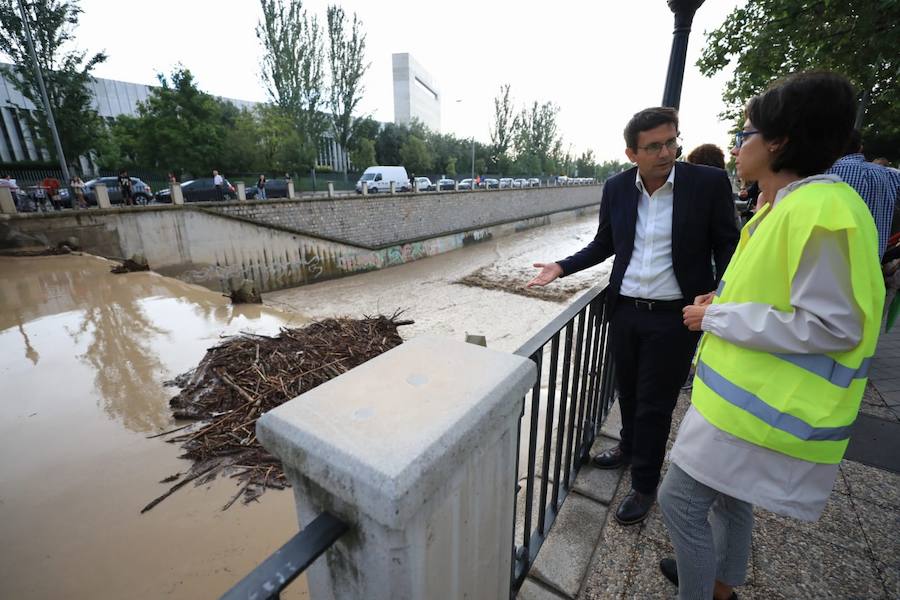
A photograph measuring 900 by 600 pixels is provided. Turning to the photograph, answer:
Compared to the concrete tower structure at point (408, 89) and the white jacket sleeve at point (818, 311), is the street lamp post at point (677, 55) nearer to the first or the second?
the white jacket sleeve at point (818, 311)

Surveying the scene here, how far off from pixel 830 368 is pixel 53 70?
27225mm

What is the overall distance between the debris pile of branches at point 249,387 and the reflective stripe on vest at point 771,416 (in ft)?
13.5

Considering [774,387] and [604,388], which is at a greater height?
[774,387]

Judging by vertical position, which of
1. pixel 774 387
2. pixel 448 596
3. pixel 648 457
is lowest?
pixel 648 457

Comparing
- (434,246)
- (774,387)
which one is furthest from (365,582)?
(434,246)

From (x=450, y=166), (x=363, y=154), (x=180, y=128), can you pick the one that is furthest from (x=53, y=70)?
(x=450, y=166)

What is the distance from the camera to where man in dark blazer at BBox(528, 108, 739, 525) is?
1.84 meters

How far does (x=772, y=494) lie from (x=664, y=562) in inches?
33.4

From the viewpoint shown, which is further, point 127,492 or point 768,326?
point 127,492

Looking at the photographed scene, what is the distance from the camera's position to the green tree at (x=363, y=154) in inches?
1281

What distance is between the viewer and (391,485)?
0.62 meters

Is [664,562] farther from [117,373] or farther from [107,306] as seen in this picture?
[107,306]

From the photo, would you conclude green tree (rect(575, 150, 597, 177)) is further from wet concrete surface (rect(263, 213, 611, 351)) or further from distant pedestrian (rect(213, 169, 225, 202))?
distant pedestrian (rect(213, 169, 225, 202))

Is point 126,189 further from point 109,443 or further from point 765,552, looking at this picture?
point 765,552
